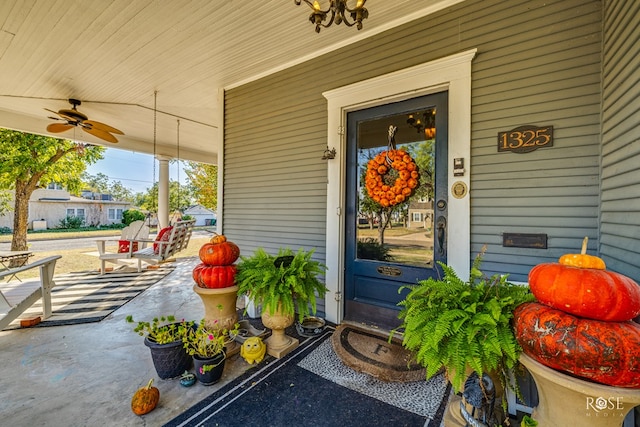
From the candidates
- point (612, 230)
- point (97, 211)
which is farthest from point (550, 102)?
point (97, 211)

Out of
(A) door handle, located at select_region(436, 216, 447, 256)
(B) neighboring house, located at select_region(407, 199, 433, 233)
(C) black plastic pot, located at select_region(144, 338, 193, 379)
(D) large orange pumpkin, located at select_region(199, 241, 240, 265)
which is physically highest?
(B) neighboring house, located at select_region(407, 199, 433, 233)

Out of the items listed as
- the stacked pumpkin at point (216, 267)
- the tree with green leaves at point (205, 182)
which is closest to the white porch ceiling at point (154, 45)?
the stacked pumpkin at point (216, 267)

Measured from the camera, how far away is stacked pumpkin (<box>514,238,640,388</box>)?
→ 0.84m

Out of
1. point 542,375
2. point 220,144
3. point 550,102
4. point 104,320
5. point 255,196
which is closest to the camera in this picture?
point 542,375

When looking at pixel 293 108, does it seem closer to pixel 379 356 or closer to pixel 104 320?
pixel 379 356

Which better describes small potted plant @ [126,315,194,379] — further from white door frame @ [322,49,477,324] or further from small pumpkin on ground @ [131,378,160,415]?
white door frame @ [322,49,477,324]

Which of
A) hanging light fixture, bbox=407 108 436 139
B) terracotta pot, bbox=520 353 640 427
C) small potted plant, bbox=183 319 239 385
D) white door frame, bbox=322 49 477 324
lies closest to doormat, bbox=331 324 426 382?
white door frame, bbox=322 49 477 324

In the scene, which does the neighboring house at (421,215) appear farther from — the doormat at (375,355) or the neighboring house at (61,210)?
the neighboring house at (61,210)

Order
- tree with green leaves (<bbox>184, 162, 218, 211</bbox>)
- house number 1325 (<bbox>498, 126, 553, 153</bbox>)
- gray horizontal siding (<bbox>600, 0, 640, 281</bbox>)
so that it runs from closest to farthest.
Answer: gray horizontal siding (<bbox>600, 0, 640, 281</bbox>), house number 1325 (<bbox>498, 126, 553, 153</bbox>), tree with green leaves (<bbox>184, 162, 218, 211</bbox>)

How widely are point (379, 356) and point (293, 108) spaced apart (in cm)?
268

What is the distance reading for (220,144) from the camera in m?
3.72

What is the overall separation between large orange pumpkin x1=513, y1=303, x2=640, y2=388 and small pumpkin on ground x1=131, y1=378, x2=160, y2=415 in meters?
1.93

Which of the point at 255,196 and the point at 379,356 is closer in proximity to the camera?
the point at 379,356

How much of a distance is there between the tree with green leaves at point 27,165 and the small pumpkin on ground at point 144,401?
6.86 metres
